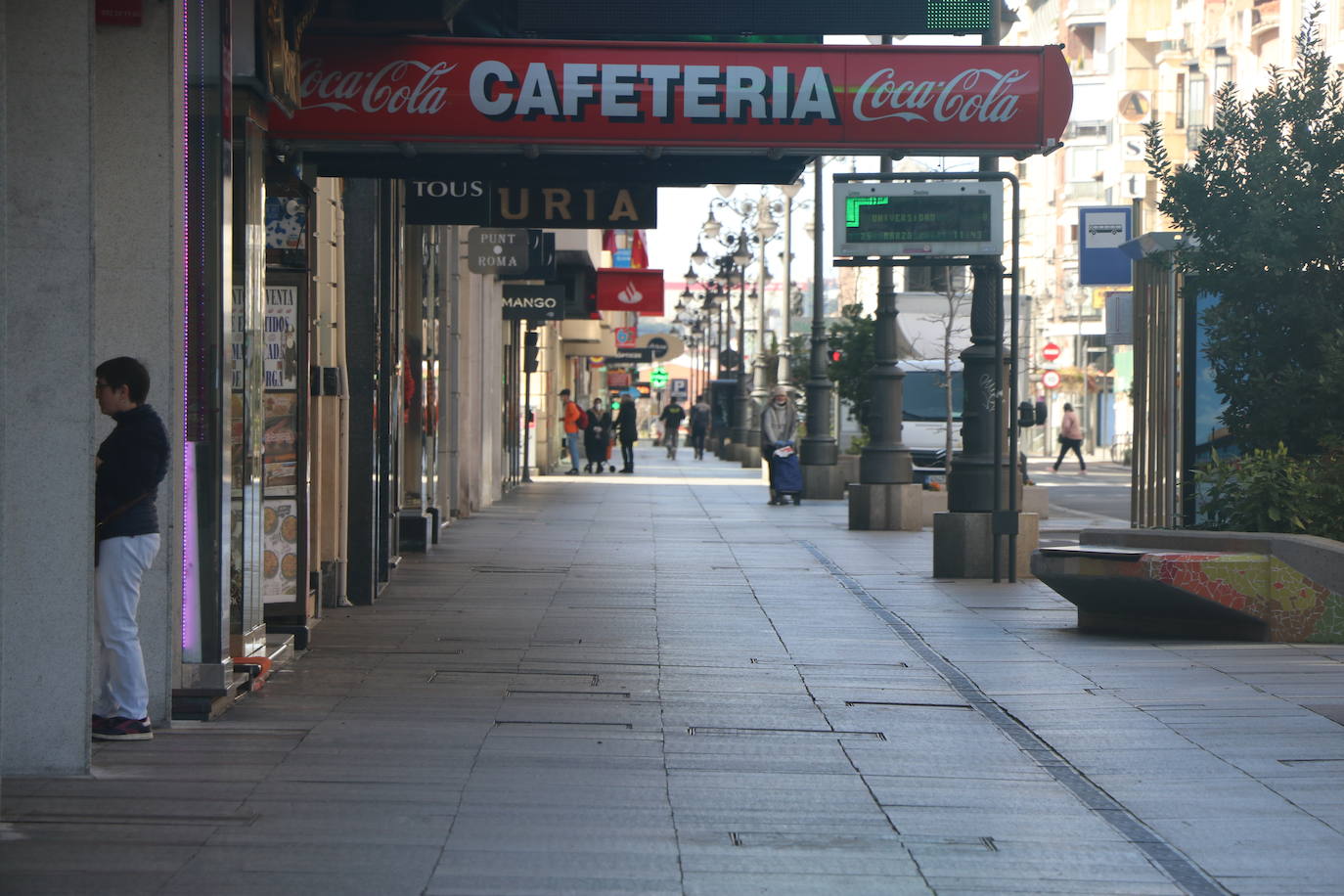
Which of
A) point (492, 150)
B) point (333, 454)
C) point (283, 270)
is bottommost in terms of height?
point (333, 454)

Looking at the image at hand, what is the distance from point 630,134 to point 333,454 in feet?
11.3

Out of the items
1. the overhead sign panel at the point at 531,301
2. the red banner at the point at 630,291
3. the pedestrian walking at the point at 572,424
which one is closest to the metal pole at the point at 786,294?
the red banner at the point at 630,291

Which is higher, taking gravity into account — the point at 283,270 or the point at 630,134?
the point at 630,134

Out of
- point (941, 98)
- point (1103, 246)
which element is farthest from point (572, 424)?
point (941, 98)

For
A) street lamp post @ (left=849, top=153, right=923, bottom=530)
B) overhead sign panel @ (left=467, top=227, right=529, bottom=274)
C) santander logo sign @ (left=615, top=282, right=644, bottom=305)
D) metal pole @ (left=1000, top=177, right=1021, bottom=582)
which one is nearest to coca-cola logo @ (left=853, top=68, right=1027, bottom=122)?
metal pole @ (left=1000, top=177, right=1021, bottom=582)

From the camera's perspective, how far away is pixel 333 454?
41.5 feet

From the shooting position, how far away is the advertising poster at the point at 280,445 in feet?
35.9

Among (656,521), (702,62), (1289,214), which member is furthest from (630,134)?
(656,521)

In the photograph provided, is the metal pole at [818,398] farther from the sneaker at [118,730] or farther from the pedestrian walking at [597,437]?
the sneaker at [118,730]

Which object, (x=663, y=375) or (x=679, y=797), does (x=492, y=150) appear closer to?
(x=679, y=797)

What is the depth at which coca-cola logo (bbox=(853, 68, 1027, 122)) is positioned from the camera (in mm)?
10453

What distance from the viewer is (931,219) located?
15148 millimetres

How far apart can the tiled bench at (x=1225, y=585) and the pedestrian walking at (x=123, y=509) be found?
596 cm

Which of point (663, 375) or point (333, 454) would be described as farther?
point (663, 375)
